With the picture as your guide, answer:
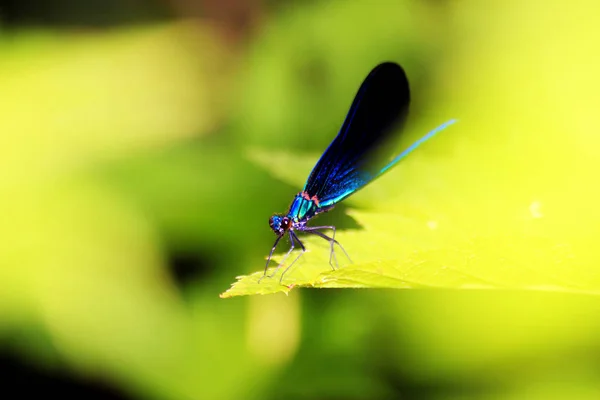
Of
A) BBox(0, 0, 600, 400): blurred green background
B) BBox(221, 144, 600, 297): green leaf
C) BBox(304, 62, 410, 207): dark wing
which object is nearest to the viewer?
BBox(221, 144, 600, 297): green leaf

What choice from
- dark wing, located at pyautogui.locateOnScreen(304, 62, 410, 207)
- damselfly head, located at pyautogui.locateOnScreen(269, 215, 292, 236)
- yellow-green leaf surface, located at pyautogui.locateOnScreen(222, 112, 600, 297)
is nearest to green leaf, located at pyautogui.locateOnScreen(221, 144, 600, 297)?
yellow-green leaf surface, located at pyautogui.locateOnScreen(222, 112, 600, 297)

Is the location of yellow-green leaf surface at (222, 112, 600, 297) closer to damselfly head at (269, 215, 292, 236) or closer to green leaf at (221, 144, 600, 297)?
green leaf at (221, 144, 600, 297)

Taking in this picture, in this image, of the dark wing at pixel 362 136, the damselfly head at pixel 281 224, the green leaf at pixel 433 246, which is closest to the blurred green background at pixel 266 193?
the green leaf at pixel 433 246

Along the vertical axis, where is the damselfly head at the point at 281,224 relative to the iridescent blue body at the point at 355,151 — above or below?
below

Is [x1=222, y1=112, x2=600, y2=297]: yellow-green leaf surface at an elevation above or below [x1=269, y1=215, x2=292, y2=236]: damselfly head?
below

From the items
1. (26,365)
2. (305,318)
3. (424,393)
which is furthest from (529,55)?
(26,365)

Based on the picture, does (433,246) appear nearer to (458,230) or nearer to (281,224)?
(458,230)

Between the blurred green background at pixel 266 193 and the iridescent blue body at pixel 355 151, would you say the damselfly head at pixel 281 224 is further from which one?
the blurred green background at pixel 266 193
